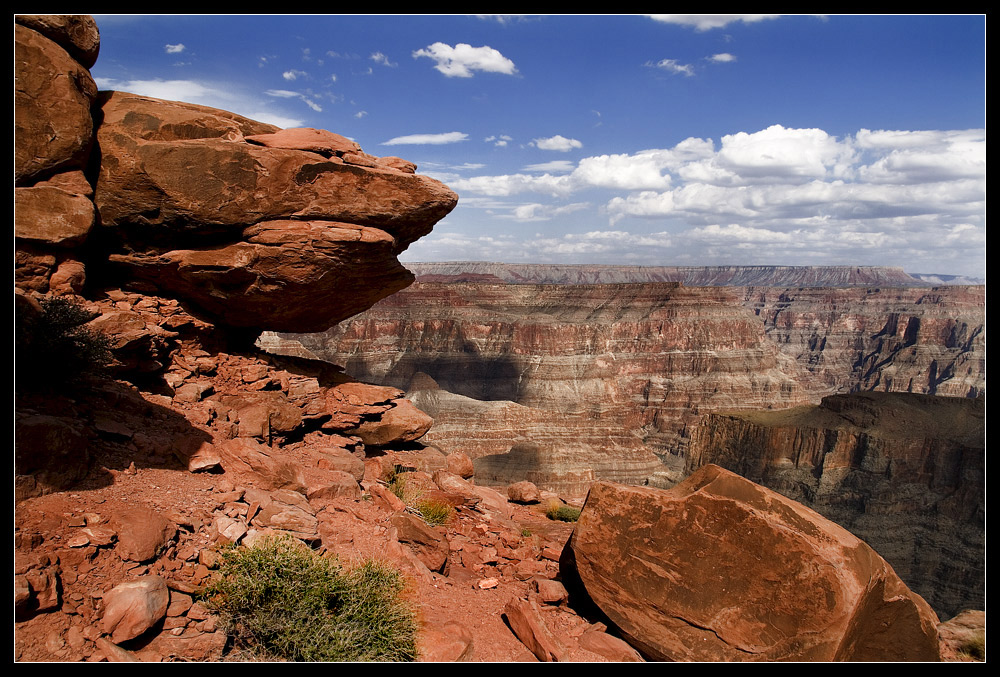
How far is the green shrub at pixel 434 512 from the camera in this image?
8516 mm

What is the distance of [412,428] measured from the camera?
1161cm

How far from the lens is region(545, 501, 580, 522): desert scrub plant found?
10.7 metres

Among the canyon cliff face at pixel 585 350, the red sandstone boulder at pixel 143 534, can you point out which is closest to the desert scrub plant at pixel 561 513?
the red sandstone boulder at pixel 143 534

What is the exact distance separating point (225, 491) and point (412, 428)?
498 centimetres

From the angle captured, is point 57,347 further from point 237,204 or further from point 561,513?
point 561,513

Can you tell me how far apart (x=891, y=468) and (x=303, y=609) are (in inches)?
1758

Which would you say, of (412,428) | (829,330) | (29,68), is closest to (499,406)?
(412,428)

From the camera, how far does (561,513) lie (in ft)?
35.4

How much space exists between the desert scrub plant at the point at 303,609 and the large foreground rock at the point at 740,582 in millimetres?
2251

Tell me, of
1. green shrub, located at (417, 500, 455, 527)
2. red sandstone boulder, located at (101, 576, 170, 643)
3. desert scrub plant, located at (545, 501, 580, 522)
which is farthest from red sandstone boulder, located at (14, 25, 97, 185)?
desert scrub plant, located at (545, 501, 580, 522)

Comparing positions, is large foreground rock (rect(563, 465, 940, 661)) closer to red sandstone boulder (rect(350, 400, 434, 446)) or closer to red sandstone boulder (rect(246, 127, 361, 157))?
red sandstone boulder (rect(350, 400, 434, 446))

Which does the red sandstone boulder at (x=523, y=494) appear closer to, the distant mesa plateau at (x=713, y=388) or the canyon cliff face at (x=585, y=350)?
the distant mesa plateau at (x=713, y=388)

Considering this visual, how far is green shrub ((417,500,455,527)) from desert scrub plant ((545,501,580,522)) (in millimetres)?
2589

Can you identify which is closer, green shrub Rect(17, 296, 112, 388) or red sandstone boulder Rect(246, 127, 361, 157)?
green shrub Rect(17, 296, 112, 388)
